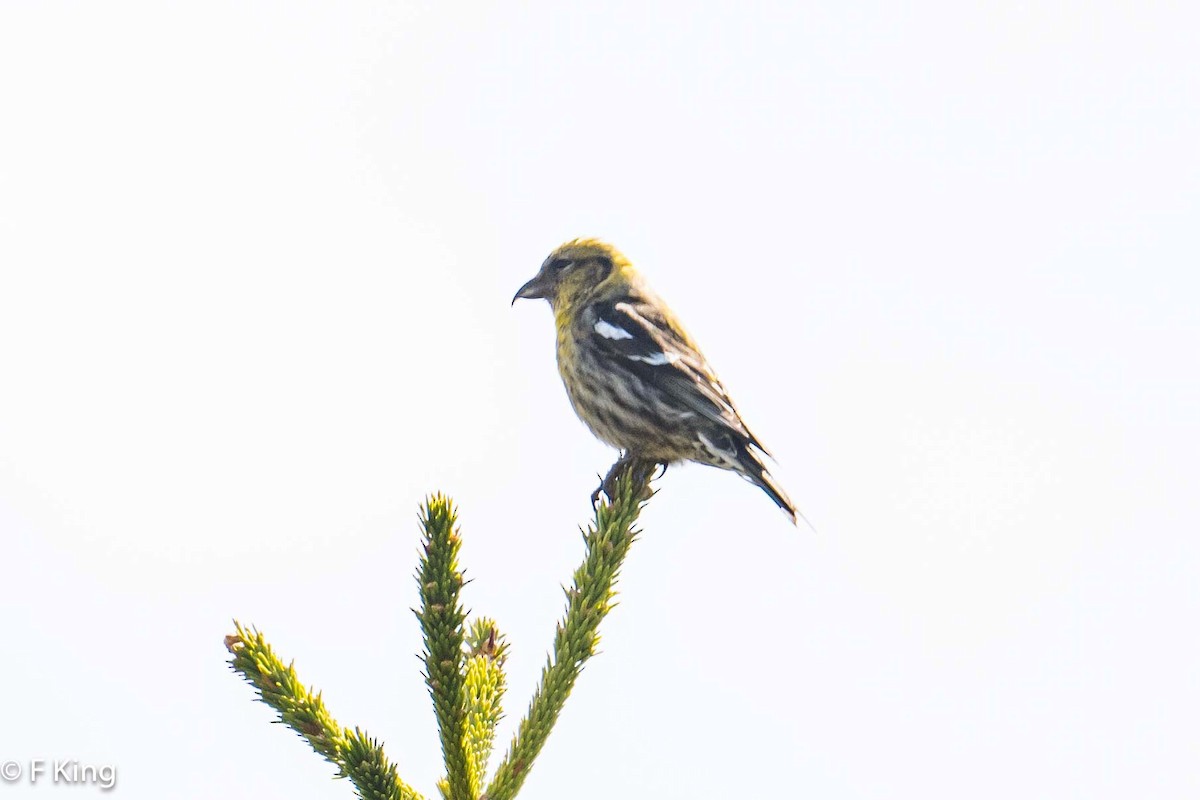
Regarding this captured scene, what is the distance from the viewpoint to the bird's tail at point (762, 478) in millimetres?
6082

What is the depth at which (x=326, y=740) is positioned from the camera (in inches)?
117

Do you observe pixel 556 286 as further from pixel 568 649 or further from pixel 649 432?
pixel 568 649

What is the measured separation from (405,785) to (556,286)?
212 inches

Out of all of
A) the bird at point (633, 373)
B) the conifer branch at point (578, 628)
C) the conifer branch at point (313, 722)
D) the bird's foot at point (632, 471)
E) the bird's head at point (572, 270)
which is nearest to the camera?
the conifer branch at point (313, 722)

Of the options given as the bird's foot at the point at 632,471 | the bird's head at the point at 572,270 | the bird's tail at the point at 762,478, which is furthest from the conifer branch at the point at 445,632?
the bird's head at the point at 572,270

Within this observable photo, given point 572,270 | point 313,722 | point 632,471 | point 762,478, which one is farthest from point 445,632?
point 572,270

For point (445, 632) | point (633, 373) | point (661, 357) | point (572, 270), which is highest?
point (572, 270)

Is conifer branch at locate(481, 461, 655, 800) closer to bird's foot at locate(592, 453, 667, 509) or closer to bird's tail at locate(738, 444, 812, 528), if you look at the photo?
bird's foot at locate(592, 453, 667, 509)

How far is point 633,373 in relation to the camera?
684 centimetres

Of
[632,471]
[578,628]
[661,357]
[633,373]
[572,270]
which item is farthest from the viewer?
[572,270]

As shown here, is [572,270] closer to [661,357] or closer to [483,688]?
[661,357]

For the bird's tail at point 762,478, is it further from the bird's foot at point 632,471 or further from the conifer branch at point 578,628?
the conifer branch at point 578,628

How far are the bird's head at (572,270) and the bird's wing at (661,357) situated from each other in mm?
452

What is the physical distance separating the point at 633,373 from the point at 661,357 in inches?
10.4
